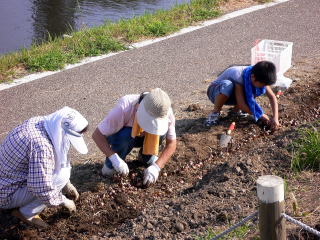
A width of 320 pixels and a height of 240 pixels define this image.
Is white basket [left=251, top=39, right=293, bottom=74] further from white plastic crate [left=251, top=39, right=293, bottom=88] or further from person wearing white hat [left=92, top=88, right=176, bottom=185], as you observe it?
person wearing white hat [left=92, top=88, right=176, bottom=185]

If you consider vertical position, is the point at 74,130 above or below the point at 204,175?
above

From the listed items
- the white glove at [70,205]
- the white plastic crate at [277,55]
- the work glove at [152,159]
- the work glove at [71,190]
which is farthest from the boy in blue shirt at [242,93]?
the white glove at [70,205]

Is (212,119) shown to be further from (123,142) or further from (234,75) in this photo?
(123,142)

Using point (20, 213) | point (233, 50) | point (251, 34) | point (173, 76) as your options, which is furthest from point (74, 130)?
point (251, 34)

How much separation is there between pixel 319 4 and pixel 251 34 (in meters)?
2.30

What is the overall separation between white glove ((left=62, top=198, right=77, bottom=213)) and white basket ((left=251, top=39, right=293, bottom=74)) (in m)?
3.21

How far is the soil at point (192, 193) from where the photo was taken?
12.2ft

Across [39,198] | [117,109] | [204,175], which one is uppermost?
[117,109]

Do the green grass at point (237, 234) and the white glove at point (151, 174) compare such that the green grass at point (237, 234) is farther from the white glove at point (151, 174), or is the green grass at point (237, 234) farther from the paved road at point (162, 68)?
the paved road at point (162, 68)

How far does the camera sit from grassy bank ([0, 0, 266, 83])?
7.16 meters

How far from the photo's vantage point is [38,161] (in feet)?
12.1

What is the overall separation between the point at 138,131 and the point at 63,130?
77 centimetres

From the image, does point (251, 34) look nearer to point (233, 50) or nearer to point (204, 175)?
point (233, 50)

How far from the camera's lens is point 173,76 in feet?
22.7
